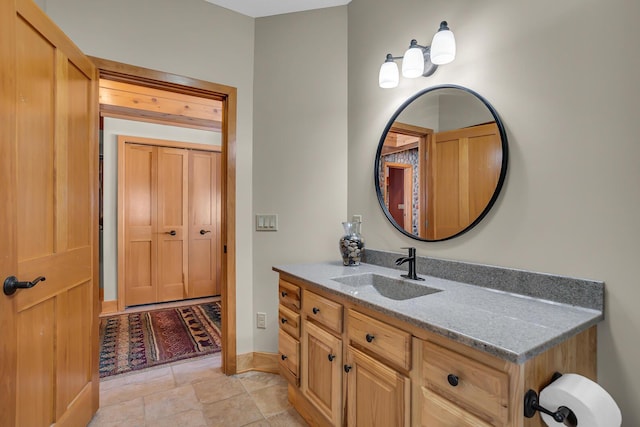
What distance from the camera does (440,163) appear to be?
162cm

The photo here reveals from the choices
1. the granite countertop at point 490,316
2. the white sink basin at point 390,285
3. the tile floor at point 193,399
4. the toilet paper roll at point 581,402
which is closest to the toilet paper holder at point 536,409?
the toilet paper roll at point 581,402

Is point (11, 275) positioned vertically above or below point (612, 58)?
below

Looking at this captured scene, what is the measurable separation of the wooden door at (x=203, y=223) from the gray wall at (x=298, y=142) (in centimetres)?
210

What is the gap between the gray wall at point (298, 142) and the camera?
2273 mm

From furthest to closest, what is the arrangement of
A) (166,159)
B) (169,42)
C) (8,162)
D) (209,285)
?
(209,285), (166,159), (169,42), (8,162)

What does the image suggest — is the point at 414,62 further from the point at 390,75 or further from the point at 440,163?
the point at 440,163

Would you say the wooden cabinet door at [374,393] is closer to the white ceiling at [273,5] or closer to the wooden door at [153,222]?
the white ceiling at [273,5]

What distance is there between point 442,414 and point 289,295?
1003 mm

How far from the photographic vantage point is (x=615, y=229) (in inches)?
40.8

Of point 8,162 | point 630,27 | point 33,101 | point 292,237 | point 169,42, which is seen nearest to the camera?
point 630,27

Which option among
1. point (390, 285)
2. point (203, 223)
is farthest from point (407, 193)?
point (203, 223)

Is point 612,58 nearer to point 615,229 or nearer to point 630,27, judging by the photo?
point 630,27

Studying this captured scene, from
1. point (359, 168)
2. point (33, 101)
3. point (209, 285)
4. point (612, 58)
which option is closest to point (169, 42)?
point (33, 101)

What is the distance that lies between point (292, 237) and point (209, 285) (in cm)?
244
